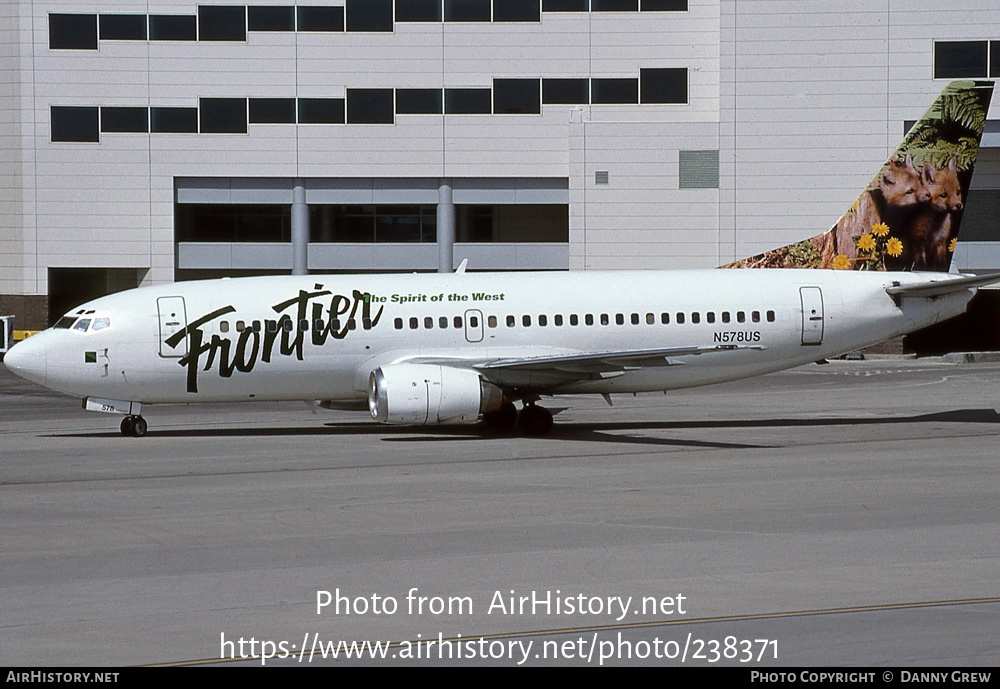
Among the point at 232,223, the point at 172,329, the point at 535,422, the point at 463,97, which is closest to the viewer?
the point at 172,329

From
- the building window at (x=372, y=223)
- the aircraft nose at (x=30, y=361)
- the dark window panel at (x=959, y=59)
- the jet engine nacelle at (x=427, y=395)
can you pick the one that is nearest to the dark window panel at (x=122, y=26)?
the building window at (x=372, y=223)

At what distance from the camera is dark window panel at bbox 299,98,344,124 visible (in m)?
67.3

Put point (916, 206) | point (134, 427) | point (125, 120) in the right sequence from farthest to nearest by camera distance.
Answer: point (125, 120) < point (916, 206) < point (134, 427)

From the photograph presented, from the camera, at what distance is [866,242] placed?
34.3 metres

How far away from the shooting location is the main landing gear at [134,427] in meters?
30.9

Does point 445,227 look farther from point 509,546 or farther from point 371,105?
point 509,546

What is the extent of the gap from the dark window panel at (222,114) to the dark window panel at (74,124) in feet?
17.4

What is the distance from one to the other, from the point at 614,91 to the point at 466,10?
830cm

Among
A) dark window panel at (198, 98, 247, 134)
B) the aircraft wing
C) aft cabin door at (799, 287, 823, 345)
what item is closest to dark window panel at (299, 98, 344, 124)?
dark window panel at (198, 98, 247, 134)

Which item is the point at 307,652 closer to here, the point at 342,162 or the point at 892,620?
the point at 892,620

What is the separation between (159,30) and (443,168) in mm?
15475

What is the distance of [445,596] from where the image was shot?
1329cm

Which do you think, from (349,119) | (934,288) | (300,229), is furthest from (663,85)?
(934,288)

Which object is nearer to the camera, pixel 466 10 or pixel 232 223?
pixel 466 10
